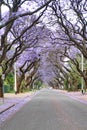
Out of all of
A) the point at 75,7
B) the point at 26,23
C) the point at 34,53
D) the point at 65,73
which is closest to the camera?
the point at 75,7

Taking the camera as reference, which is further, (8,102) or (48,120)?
(8,102)

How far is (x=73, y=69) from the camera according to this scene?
7569 centimetres

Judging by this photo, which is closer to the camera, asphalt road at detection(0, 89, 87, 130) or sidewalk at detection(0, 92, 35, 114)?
asphalt road at detection(0, 89, 87, 130)

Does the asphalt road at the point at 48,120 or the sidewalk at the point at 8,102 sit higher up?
the sidewalk at the point at 8,102

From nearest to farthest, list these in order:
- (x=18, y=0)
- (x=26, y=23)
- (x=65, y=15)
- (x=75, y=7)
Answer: (x=18, y=0)
(x=75, y=7)
(x=65, y=15)
(x=26, y=23)

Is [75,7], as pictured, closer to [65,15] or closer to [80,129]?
[65,15]

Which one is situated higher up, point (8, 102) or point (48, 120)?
point (8, 102)

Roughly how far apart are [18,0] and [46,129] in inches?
463

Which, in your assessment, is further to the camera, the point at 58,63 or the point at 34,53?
the point at 58,63

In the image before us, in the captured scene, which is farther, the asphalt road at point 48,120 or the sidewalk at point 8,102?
the sidewalk at point 8,102

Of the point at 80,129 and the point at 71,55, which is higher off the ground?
the point at 71,55

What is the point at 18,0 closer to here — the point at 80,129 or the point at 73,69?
the point at 80,129

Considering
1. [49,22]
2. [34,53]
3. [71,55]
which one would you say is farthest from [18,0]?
[71,55]

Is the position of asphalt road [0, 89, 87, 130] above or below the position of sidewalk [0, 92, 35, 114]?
below
